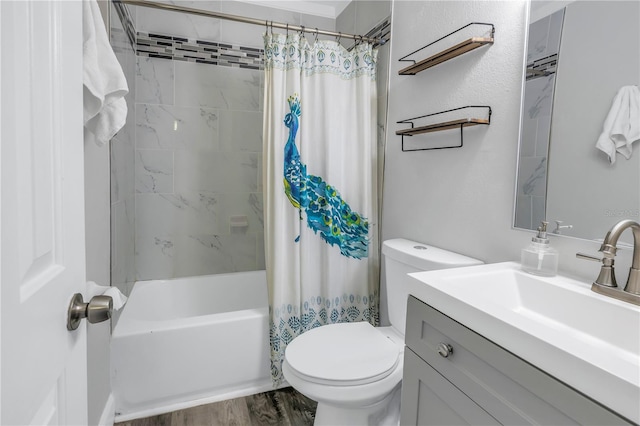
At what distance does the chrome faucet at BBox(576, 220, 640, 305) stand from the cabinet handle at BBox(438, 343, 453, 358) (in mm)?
446

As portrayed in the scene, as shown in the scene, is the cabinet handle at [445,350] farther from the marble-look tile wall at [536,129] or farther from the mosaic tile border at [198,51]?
the mosaic tile border at [198,51]

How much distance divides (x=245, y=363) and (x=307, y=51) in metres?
1.76

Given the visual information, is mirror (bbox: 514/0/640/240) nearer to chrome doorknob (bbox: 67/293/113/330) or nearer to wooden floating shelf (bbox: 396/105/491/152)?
wooden floating shelf (bbox: 396/105/491/152)

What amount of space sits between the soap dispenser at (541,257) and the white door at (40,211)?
123cm

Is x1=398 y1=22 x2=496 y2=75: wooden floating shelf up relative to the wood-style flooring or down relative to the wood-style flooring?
up

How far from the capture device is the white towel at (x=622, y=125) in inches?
37.2

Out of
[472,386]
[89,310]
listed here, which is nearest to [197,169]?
[89,310]

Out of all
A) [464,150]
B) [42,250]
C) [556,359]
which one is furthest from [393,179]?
[42,250]

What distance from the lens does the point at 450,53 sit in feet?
4.83

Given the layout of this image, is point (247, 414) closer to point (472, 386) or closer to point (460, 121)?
point (472, 386)

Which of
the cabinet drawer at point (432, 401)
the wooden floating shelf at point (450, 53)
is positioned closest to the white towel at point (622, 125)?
the wooden floating shelf at point (450, 53)

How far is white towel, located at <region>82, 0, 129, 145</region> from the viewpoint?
0.99 meters

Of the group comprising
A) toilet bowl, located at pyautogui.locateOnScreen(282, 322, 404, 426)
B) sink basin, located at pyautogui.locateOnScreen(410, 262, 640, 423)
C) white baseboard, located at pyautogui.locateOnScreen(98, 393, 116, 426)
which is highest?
sink basin, located at pyautogui.locateOnScreen(410, 262, 640, 423)

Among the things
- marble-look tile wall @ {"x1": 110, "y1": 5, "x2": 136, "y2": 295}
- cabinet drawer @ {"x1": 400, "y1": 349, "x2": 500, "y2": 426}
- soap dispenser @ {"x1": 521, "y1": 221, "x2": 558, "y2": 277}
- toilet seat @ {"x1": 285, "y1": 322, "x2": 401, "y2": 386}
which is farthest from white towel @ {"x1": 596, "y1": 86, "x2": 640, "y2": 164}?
marble-look tile wall @ {"x1": 110, "y1": 5, "x2": 136, "y2": 295}
